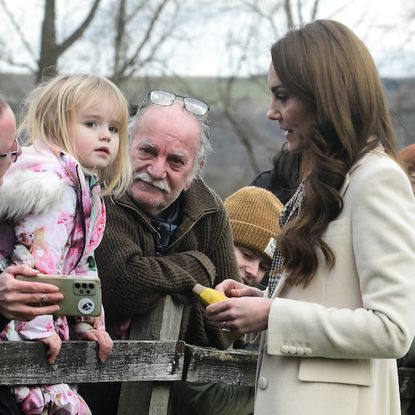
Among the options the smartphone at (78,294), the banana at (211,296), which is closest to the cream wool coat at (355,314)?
the banana at (211,296)

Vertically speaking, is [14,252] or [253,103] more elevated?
[253,103]

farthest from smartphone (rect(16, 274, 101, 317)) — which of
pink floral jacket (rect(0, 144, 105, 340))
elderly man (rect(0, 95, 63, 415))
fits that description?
pink floral jacket (rect(0, 144, 105, 340))

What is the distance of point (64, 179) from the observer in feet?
10.3

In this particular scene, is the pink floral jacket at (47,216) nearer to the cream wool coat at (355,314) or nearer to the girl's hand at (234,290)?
the girl's hand at (234,290)

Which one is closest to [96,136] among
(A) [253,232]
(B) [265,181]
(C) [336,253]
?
(C) [336,253]

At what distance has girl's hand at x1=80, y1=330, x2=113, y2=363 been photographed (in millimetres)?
3205

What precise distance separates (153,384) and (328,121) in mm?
1236

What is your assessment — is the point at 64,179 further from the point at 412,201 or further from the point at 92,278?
the point at 412,201

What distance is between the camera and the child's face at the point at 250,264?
188 inches

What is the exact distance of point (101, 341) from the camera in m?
3.21

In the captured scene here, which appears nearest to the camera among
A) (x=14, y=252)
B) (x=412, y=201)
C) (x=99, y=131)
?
(x=412, y=201)

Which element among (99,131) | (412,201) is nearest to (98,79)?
(99,131)

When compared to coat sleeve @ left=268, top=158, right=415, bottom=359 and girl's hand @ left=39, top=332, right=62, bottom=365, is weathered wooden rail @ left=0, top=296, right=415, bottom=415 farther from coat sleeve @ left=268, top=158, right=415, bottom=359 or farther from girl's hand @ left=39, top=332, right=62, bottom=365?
coat sleeve @ left=268, top=158, right=415, bottom=359

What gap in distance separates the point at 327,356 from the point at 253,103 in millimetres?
23744
